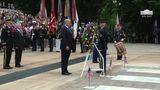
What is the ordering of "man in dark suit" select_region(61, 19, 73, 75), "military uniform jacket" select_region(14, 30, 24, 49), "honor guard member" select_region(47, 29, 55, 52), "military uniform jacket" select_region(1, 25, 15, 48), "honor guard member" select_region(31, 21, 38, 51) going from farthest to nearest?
"honor guard member" select_region(31, 21, 38, 51) → "honor guard member" select_region(47, 29, 55, 52) → "military uniform jacket" select_region(14, 30, 24, 49) → "military uniform jacket" select_region(1, 25, 15, 48) → "man in dark suit" select_region(61, 19, 73, 75)

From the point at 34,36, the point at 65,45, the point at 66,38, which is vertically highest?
the point at 34,36

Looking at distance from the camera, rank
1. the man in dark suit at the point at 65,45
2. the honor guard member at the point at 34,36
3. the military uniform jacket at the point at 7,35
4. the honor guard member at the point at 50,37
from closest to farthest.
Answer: the man in dark suit at the point at 65,45 → the military uniform jacket at the point at 7,35 → the honor guard member at the point at 50,37 → the honor guard member at the point at 34,36

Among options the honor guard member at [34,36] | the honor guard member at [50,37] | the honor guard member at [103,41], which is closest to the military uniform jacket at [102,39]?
the honor guard member at [103,41]

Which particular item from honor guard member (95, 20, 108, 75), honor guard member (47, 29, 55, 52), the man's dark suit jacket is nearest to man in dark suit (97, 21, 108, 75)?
honor guard member (95, 20, 108, 75)

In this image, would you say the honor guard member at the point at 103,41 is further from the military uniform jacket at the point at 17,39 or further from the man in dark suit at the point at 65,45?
the military uniform jacket at the point at 17,39

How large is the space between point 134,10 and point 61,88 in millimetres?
34497

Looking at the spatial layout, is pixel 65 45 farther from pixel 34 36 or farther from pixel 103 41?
pixel 34 36

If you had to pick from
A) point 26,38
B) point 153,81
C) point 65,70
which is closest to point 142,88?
point 153,81

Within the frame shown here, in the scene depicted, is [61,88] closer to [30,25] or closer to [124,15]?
[30,25]

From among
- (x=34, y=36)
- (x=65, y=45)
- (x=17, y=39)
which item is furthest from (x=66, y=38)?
(x=34, y=36)

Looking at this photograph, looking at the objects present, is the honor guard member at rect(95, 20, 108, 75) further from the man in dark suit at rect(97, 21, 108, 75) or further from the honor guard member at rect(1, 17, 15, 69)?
the honor guard member at rect(1, 17, 15, 69)

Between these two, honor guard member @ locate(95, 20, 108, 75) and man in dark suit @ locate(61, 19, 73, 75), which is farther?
honor guard member @ locate(95, 20, 108, 75)

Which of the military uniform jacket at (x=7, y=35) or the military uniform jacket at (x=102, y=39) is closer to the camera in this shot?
the military uniform jacket at (x=102, y=39)

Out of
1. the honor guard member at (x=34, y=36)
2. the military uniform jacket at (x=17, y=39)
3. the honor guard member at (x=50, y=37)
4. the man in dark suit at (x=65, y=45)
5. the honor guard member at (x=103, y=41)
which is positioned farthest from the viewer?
the honor guard member at (x=34, y=36)
